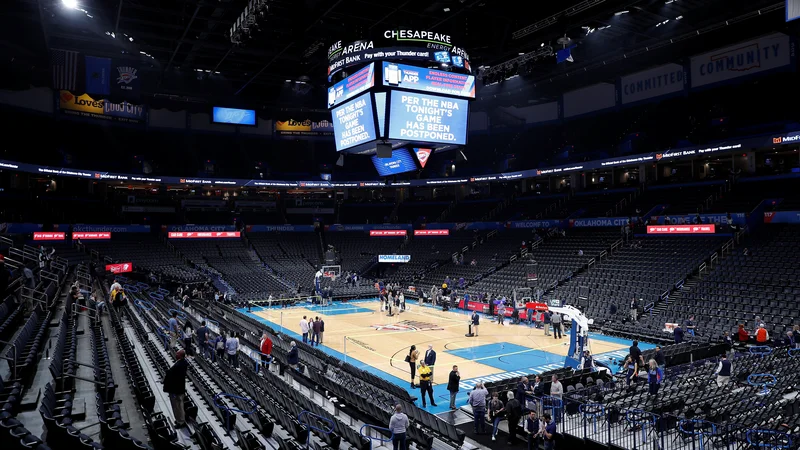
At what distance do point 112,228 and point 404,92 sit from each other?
3378cm

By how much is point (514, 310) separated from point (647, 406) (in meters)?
17.5

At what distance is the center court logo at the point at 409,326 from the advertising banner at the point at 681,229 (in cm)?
1556

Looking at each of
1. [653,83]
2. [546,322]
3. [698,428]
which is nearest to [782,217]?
[546,322]

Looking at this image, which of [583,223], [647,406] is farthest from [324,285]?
[647,406]

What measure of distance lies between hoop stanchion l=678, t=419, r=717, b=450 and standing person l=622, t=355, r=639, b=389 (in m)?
3.73

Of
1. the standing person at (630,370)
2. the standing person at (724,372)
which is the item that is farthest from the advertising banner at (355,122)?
the standing person at (724,372)

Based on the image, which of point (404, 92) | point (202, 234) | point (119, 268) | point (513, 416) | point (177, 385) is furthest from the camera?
point (202, 234)

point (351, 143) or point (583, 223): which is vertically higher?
point (351, 143)

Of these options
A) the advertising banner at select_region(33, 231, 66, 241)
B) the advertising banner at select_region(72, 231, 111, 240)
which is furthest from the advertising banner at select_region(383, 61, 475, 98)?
the advertising banner at select_region(72, 231, 111, 240)

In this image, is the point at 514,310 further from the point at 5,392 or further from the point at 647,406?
the point at 5,392

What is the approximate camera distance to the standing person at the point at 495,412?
42.1ft

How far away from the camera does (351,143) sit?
79.1 ft

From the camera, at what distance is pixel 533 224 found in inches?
1752

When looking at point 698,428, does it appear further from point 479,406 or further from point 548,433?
point 479,406
